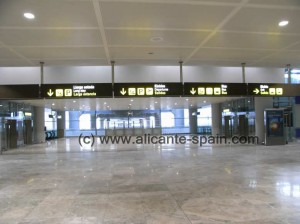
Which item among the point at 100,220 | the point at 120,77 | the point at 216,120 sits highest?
the point at 120,77

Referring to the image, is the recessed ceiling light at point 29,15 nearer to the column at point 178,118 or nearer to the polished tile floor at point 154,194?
the polished tile floor at point 154,194

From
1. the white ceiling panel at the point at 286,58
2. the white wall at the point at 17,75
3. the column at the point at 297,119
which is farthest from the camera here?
the column at the point at 297,119

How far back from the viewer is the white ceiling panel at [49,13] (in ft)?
17.3

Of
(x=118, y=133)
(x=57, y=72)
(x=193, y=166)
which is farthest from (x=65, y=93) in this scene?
(x=118, y=133)

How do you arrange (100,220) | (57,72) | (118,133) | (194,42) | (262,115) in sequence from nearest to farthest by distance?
(100,220) < (194,42) < (57,72) < (262,115) < (118,133)

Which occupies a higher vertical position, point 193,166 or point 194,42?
point 194,42

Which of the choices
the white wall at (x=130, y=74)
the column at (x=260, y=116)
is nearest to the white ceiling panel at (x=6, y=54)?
the white wall at (x=130, y=74)

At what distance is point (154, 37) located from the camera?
24.6 ft

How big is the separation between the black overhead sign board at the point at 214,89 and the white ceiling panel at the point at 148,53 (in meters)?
1.18

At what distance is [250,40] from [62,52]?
577 centimetres

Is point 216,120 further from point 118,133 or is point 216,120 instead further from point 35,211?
point 35,211

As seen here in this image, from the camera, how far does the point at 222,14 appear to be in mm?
5961

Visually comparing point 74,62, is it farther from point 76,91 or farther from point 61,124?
point 61,124

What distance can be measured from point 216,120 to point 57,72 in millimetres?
16312
